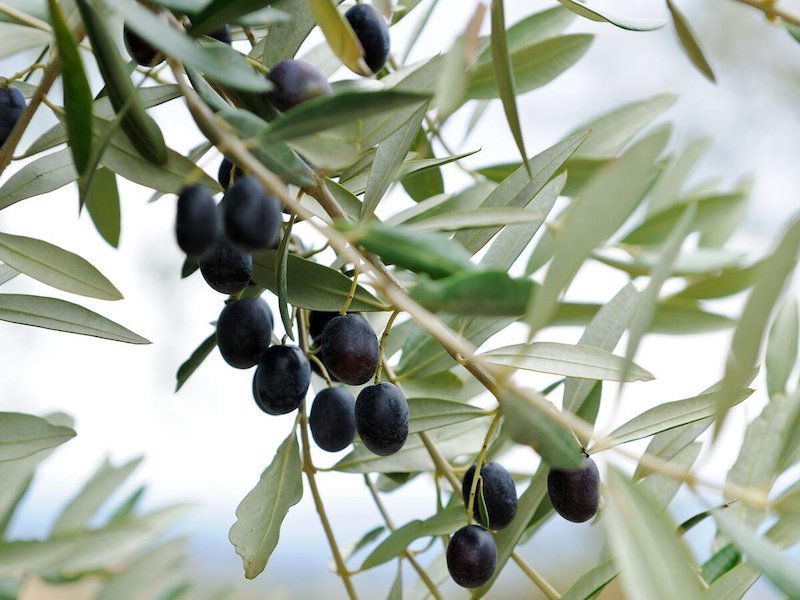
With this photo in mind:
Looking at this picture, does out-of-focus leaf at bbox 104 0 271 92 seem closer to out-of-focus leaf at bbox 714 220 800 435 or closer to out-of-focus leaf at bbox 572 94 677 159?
out-of-focus leaf at bbox 714 220 800 435

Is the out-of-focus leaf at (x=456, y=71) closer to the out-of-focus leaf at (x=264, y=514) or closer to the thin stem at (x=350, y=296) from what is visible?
the thin stem at (x=350, y=296)

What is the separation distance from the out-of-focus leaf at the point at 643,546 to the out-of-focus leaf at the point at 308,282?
0.63ft

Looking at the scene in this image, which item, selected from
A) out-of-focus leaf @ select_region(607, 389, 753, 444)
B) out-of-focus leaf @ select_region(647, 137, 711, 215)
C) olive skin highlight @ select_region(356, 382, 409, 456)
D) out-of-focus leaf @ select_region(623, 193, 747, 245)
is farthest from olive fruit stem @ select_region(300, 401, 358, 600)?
out-of-focus leaf @ select_region(647, 137, 711, 215)

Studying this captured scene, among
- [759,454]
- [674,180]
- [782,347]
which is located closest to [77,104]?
[759,454]

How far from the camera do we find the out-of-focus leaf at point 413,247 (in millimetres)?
290

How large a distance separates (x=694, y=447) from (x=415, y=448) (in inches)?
7.6

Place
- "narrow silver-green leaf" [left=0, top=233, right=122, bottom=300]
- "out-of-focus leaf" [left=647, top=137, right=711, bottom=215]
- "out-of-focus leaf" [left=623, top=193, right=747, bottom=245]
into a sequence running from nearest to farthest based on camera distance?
"narrow silver-green leaf" [left=0, top=233, right=122, bottom=300], "out-of-focus leaf" [left=623, top=193, right=747, bottom=245], "out-of-focus leaf" [left=647, top=137, right=711, bottom=215]

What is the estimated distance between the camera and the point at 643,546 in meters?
0.30

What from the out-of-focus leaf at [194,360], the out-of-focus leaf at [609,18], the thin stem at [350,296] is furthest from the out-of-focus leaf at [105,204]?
the out-of-focus leaf at [609,18]

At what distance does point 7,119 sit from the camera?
0.48m

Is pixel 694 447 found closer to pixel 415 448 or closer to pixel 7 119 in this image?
pixel 415 448

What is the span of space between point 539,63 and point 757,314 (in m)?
0.41

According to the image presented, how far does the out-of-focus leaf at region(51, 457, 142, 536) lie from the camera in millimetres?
932

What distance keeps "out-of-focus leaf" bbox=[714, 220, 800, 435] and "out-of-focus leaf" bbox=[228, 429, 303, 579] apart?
0.97 feet
